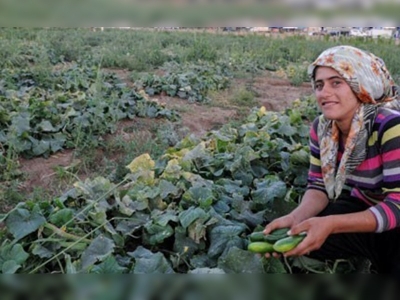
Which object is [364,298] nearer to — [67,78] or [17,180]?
[17,180]

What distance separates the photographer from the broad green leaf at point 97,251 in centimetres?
183

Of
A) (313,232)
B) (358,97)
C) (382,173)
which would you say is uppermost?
(358,97)

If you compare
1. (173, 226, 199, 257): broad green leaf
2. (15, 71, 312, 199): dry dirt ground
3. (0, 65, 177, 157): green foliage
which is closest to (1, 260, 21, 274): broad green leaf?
(173, 226, 199, 257): broad green leaf

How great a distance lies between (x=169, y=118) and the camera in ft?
17.8

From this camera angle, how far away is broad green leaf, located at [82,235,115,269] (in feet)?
5.99

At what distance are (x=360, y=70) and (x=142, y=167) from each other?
4.84ft

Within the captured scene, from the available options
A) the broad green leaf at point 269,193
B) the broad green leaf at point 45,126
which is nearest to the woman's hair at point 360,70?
the broad green leaf at point 269,193

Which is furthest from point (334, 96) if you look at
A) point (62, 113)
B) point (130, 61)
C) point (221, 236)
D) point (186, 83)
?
point (130, 61)

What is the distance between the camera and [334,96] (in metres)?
1.69

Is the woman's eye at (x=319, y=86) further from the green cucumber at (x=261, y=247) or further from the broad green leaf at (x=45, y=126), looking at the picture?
the broad green leaf at (x=45, y=126)

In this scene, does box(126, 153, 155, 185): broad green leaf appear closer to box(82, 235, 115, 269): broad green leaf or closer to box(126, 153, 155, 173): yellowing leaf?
box(126, 153, 155, 173): yellowing leaf

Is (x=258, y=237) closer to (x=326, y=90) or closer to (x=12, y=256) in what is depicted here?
(x=326, y=90)

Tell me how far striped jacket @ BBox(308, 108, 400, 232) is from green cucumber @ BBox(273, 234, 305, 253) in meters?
0.27

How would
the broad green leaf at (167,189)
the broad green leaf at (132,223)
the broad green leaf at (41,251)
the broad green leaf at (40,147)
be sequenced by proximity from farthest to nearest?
the broad green leaf at (40,147)
the broad green leaf at (167,189)
the broad green leaf at (132,223)
the broad green leaf at (41,251)
